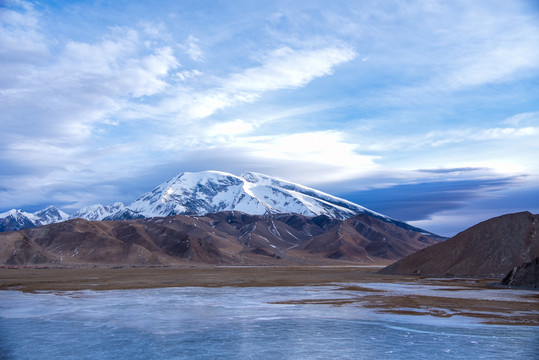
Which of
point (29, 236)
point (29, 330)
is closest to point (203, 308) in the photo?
point (29, 330)

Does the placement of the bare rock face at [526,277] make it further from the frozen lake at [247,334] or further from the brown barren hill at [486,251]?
the frozen lake at [247,334]

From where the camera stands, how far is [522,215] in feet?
262

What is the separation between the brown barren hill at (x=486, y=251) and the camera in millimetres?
72562

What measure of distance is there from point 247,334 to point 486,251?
2490 inches

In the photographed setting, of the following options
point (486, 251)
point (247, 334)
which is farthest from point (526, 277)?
point (247, 334)

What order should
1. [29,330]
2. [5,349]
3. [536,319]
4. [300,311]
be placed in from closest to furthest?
[5,349], [29,330], [536,319], [300,311]

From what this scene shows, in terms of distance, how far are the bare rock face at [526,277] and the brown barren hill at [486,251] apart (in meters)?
14.9

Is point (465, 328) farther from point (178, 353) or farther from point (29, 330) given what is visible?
point (29, 330)

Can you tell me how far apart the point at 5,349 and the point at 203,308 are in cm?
1586

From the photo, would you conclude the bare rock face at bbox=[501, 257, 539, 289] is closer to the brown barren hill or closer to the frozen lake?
the brown barren hill

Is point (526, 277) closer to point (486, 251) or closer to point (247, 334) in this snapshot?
point (486, 251)

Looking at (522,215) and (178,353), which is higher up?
(522,215)

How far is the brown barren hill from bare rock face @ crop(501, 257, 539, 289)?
1487 centimetres

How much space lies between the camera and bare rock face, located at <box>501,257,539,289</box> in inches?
2101
